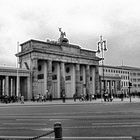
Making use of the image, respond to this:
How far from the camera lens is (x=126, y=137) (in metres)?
8.41

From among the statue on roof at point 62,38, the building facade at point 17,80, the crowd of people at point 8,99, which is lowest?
the crowd of people at point 8,99

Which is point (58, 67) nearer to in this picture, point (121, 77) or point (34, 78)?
point (34, 78)

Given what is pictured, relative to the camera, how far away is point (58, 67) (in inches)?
2844

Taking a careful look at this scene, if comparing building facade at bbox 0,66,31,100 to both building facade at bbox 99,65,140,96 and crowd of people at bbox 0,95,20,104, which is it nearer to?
crowd of people at bbox 0,95,20,104

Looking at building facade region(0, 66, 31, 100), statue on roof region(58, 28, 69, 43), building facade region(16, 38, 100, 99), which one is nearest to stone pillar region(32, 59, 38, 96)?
building facade region(16, 38, 100, 99)

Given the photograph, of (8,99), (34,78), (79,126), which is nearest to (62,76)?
(34,78)

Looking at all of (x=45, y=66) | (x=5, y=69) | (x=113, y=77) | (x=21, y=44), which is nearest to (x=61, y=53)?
(x=45, y=66)

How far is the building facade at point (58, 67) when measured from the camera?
64625mm

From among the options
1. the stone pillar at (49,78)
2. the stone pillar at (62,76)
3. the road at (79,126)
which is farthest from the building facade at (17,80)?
the road at (79,126)

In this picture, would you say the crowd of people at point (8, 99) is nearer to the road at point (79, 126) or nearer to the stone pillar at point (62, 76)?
the stone pillar at point (62, 76)

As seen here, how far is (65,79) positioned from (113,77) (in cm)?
3235

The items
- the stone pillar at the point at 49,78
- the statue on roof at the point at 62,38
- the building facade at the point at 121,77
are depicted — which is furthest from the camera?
the building facade at the point at 121,77

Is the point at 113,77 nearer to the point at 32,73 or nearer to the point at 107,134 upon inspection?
the point at 32,73

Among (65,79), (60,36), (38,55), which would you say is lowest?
(65,79)
